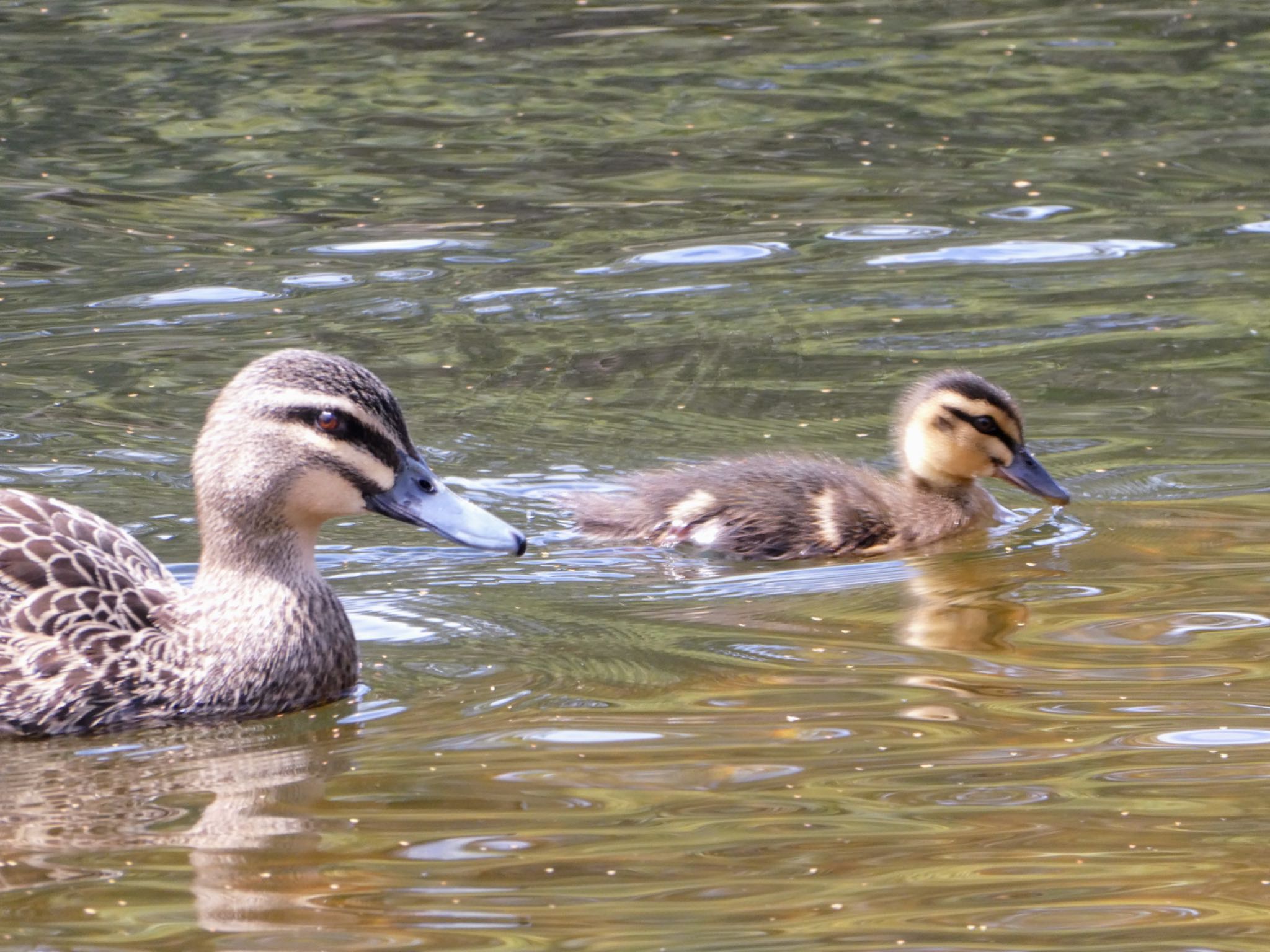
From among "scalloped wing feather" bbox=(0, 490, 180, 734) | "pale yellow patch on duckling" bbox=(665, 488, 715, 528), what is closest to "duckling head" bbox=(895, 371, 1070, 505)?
"pale yellow patch on duckling" bbox=(665, 488, 715, 528)

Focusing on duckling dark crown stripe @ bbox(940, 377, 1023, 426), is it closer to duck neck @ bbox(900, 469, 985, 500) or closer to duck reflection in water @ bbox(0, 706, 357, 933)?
duck neck @ bbox(900, 469, 985, 500)

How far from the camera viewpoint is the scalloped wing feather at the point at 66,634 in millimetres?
4684

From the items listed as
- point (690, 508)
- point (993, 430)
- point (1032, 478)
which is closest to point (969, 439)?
point (993, 430)

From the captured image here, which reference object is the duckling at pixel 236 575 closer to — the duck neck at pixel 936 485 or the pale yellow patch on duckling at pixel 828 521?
the pale yellow patch on duckling at pixel 828 521

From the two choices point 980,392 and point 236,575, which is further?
point 980,392

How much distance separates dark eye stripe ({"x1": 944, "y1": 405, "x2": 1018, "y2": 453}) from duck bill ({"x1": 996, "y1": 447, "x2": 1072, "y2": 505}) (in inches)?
1.0

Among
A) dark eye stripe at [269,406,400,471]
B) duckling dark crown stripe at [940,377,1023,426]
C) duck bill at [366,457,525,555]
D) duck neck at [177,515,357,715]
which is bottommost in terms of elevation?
duckling dark crown stripe at [940,377,1023,426]

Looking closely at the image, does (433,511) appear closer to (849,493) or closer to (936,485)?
(849,493)

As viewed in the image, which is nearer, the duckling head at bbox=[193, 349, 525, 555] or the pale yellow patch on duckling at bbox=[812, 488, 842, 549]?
the duckling head at bbox=[193, 349, 525, 555]

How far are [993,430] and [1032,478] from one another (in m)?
0.18

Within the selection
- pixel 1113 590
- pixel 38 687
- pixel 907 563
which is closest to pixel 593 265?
pixel 907 563

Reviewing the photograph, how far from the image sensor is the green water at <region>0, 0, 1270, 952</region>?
148 inches

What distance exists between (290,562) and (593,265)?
4.61 meters

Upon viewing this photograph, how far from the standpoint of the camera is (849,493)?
646 cm
